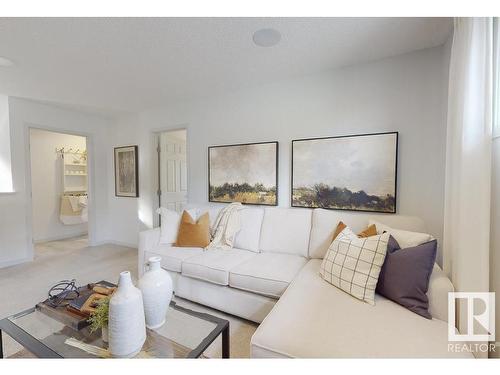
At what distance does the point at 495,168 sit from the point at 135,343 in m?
1.86

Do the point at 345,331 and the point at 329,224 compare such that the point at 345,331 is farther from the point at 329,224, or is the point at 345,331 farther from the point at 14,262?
the point at 14,262

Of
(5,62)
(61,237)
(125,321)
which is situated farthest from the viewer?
(61,237)

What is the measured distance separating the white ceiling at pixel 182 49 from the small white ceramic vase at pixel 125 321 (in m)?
1.76

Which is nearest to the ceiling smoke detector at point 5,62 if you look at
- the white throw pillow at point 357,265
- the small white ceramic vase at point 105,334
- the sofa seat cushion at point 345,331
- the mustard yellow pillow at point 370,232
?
the small white ceramic vase at point 105,334

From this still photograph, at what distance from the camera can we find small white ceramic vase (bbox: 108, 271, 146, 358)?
968mm

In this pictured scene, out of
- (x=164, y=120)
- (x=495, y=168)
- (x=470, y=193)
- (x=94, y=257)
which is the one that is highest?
(x=164, y=120)

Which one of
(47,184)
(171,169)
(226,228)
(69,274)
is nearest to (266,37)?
(226,228)

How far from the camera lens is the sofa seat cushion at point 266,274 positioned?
1673mm

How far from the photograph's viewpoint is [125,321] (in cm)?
97

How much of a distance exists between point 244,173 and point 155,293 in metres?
1.93

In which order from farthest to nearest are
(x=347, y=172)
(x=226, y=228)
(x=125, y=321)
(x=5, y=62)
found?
(x=226, y=228)
(x=347, y=172)
(x=5, y=62)
(x=125, y=321)

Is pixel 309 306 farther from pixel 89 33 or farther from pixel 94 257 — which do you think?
pixel 94 257
